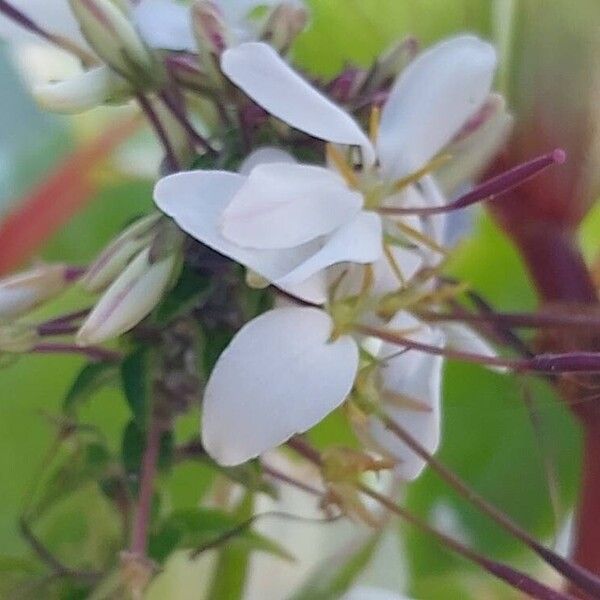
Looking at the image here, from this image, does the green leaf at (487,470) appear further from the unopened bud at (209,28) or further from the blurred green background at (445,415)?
the unopened bud at (209,28)

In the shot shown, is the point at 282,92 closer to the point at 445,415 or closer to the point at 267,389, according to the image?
the point at 267,389

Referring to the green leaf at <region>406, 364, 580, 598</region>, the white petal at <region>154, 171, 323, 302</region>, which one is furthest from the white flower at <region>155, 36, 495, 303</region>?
the green leaf at <region>406, 364, 580, 598</region>

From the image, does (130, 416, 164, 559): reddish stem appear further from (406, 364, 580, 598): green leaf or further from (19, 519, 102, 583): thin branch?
(406, 364, 580, 598): green leaf

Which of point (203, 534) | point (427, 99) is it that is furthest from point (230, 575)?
point (427, 99)

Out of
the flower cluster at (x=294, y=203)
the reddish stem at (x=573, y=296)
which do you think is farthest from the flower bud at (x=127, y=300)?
the reddish stem at (x=573, y=296)

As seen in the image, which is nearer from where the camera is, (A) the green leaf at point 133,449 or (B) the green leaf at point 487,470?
(A) the green leaf at point 133,449

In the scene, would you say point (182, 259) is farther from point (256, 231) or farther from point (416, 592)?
point (416, 592)
